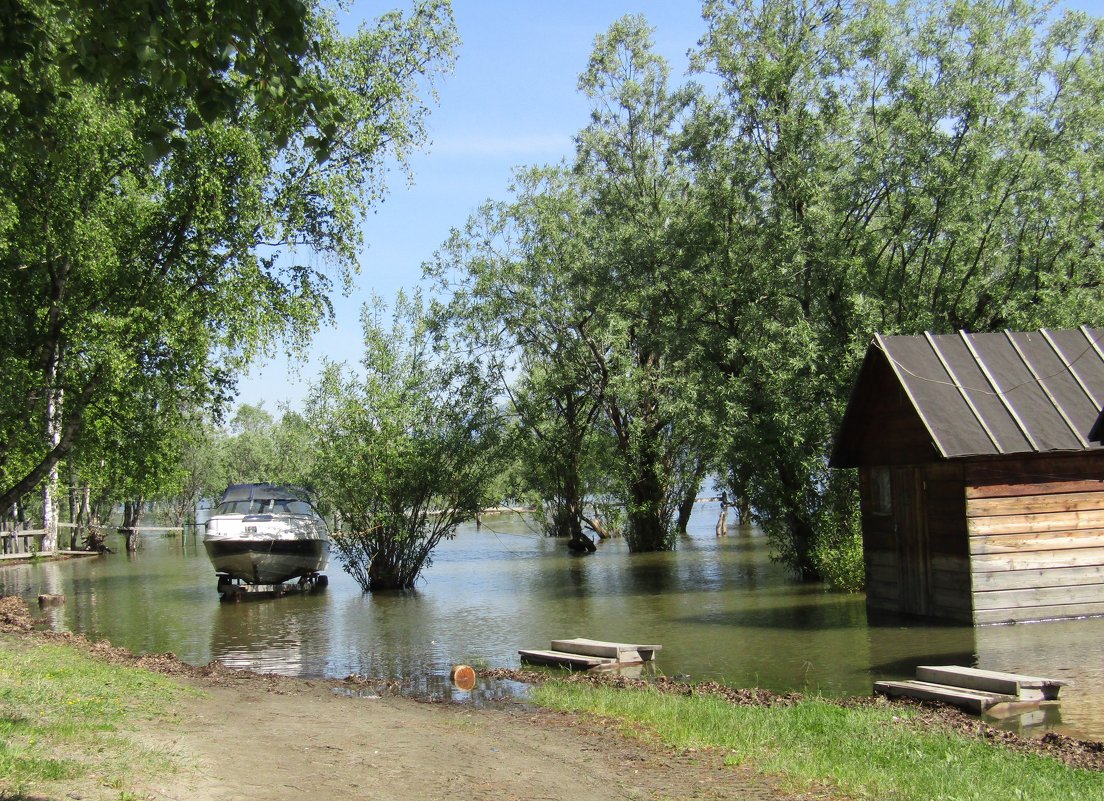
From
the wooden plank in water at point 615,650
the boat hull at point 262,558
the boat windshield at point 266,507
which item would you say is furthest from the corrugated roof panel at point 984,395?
the boat windshield at point 266,507

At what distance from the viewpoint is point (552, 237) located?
3606cm

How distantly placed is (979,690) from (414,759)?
6484 millimetres

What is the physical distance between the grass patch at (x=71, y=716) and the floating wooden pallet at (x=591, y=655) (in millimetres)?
5245

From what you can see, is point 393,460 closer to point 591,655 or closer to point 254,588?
point 254,588

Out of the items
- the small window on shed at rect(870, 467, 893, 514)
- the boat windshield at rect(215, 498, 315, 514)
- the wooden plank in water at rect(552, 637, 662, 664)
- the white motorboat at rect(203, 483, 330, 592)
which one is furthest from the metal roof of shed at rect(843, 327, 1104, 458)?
the boat windshield at rect(215, 498, 315, 514)

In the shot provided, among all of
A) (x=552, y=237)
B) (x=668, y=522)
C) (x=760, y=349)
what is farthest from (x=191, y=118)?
(x=668, y=522)

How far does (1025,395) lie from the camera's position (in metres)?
16.8

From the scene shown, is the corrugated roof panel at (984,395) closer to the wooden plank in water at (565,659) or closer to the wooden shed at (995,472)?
the wooden shed at (995,472)

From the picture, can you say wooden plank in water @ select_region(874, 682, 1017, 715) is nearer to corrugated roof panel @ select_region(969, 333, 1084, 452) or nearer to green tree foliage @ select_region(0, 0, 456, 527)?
corrugated roof panel @ select_region(969, 333, 1084, 452)

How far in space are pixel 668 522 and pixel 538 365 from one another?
8025mm

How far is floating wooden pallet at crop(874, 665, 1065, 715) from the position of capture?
1035 centimetres

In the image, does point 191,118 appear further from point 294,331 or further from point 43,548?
point 43,548

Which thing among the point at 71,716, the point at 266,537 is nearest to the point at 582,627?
the point at 71,716

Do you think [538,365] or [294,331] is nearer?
[294,331]
